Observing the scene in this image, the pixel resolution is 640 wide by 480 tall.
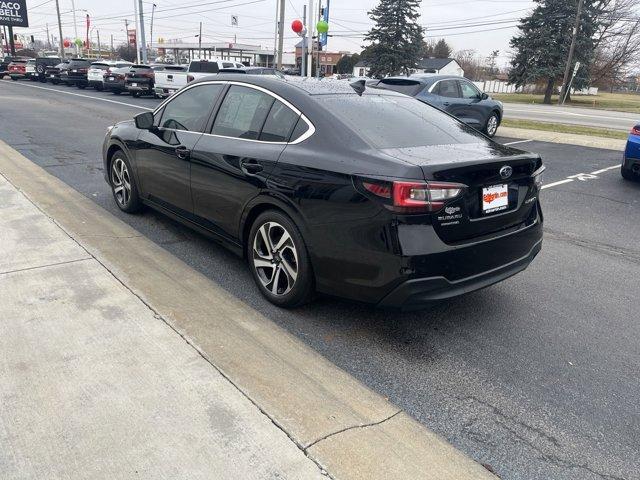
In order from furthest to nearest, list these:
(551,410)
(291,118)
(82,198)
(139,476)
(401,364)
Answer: (82,198)
(291,118)
(401,364)
(551,410)
(139,476)

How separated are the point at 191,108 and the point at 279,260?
6.19ft

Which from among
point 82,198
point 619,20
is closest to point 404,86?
point 82,198

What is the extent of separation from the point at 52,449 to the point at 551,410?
250 centimetres

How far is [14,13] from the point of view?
180 feet

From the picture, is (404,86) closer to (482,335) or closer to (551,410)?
(482,335)

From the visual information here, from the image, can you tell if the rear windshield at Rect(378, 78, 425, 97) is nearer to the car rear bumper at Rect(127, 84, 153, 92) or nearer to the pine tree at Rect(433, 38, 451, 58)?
the car rear bumper at Rect(127, 84, 153, 92)

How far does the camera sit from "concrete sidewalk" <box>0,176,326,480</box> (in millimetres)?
2254

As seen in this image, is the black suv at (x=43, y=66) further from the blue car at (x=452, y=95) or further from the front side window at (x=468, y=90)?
the front side window at (x=468, y=90)

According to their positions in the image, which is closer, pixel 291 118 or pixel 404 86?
pixel 291 118

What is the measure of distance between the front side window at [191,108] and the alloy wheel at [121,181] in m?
0.95

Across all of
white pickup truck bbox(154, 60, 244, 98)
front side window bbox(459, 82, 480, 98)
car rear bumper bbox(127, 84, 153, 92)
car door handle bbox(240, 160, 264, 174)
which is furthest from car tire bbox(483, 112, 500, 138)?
car rear bumper bbox(127, 84, 153, 92)

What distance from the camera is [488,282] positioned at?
339cm

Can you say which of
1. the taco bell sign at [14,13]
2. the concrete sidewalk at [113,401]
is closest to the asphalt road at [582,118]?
the concrete sidewalk at [113,401]

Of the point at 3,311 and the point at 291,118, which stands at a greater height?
the point at 291,118
